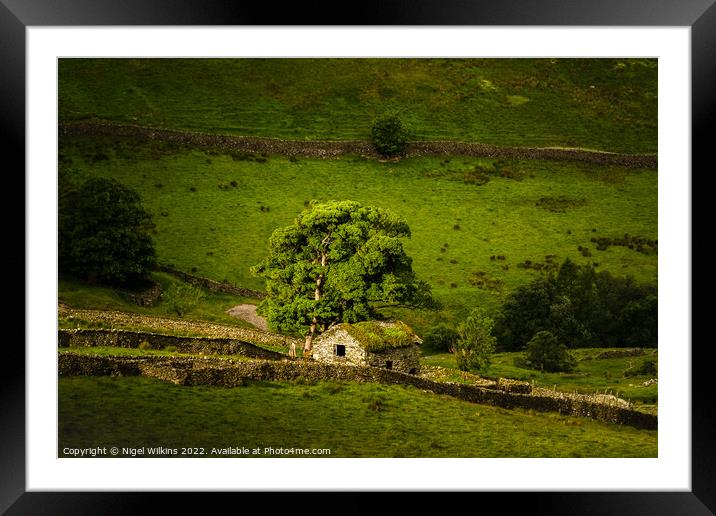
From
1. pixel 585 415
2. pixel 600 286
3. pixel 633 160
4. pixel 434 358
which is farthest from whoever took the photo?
pixel 633 160

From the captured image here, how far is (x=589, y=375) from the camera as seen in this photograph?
4184 cm

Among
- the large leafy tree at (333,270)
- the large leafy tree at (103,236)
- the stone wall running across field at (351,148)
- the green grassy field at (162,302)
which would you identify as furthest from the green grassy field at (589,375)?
the stone wall running across field at (351,148)

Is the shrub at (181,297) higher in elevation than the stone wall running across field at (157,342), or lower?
higher

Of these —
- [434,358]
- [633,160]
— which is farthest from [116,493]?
A: [633,160]

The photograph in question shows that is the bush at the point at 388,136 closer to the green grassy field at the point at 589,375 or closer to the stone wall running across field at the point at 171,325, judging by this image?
the green grassy field at the point at 589,375

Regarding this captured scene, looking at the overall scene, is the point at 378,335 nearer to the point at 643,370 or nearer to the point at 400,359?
the point at 400,359

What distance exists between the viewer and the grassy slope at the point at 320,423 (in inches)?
843

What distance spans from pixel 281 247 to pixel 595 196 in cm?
4164

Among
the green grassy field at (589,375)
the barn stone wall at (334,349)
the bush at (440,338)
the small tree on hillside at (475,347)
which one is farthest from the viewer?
the bush at (440,338)

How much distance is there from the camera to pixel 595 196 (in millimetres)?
70625

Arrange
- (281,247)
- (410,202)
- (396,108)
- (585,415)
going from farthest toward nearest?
(396,108)
(410,202)
(281,247)
(585,415)

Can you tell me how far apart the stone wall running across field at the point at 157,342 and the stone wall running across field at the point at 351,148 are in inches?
1681

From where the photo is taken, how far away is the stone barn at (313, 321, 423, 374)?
102 ft
